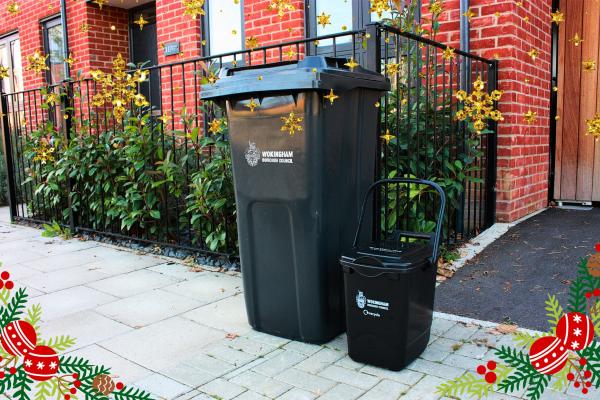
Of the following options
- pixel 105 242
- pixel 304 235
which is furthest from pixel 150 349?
pixel 105 242

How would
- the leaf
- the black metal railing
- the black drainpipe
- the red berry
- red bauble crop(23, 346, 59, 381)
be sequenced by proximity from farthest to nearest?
the black drainpipe → the black metal railing → the leaf → red bauble crop(23, 346, 59, 381) → the red berry

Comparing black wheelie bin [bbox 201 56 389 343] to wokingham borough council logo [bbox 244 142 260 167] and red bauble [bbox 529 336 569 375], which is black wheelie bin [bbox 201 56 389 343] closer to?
wokingham borough council logo [bbox 244 142 260 167]

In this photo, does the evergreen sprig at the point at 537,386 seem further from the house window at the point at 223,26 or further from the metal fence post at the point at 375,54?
the house window at the point at 223,26

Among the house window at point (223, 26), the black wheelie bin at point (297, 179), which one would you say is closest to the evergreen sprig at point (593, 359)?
the black wheelie bin at point (297, 179)

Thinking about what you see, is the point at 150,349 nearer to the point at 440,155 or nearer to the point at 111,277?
the point at 111,277

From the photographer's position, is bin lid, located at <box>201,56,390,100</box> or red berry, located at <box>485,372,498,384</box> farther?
bin lid, located at <box>201,56,390,100</box>

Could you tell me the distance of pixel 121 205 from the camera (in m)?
4.80

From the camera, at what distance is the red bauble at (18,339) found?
2436 mm

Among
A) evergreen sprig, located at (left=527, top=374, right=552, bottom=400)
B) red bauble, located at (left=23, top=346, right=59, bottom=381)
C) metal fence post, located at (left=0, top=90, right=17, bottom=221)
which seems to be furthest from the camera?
metal fence post, located at (left=0, top=90, right=17, bottom=221)

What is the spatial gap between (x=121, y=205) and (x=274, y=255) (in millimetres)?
2559

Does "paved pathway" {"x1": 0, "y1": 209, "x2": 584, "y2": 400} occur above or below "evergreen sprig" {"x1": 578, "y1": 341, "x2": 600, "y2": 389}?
below

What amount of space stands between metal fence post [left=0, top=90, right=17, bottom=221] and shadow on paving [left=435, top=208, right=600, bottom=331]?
545cm

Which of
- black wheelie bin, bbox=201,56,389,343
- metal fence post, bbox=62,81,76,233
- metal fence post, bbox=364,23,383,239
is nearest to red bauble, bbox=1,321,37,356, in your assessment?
black wheelie bin, bbox=201,56,389,343

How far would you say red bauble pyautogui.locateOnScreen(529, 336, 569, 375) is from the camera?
224 centimetres
